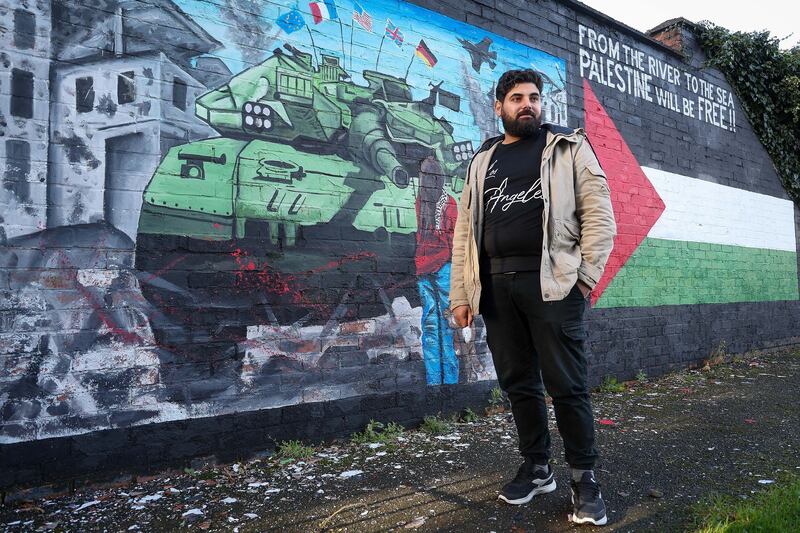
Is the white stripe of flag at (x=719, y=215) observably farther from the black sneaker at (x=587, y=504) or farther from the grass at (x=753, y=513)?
the black sneaker at (x=587, y=504)

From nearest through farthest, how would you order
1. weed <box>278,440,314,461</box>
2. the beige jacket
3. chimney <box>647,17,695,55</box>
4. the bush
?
the beige jacket < weed <box>278,440,314,461</box> < chimney <box>647,17,695,55</box> < the bush

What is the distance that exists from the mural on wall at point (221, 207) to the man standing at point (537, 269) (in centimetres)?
137

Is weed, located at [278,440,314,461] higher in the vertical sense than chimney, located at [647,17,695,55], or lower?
lower

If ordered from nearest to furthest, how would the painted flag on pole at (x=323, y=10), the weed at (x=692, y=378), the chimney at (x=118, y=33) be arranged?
the chimney at (x=118, y=33)
the painted flag on pole at (x=323, y=10)
the weed at (x=692, y=378)

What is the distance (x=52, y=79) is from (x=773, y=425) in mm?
5305

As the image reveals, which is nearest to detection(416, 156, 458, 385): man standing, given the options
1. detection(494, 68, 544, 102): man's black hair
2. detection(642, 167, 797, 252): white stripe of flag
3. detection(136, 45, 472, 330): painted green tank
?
detection(136, 45, 472, 330): painted green tank

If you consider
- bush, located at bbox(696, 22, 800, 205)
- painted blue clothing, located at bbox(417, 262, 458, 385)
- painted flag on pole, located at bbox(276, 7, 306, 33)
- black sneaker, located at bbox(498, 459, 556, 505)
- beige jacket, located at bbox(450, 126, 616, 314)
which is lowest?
black sneaker, located at bbox(498, 459, 556, 505)

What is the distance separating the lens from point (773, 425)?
13.6ft

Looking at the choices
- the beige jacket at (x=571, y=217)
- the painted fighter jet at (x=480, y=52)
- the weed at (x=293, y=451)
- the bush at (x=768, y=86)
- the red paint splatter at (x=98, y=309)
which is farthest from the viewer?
the bush at (x=768, y=86)

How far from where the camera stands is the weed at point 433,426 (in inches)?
162

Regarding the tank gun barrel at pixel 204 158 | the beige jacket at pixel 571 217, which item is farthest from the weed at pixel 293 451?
the tank gun barrel at pixel 204 158

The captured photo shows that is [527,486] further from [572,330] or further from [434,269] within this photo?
[434,269]

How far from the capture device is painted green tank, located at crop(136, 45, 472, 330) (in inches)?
132

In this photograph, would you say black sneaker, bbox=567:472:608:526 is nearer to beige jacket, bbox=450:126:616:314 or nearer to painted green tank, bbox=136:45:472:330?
beige jacket, bbox=450:126:616:314
